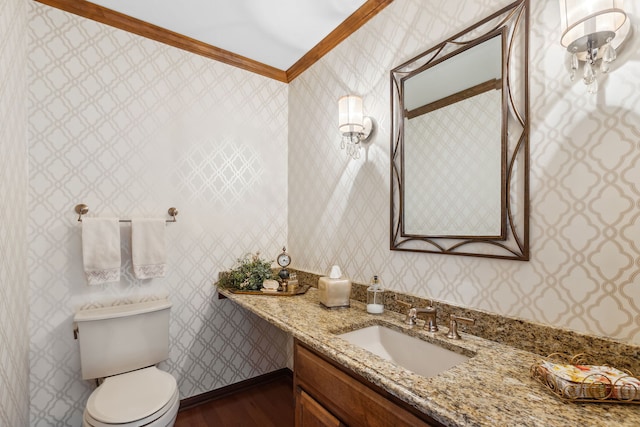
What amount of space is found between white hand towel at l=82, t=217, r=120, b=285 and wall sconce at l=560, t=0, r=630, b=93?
224cm

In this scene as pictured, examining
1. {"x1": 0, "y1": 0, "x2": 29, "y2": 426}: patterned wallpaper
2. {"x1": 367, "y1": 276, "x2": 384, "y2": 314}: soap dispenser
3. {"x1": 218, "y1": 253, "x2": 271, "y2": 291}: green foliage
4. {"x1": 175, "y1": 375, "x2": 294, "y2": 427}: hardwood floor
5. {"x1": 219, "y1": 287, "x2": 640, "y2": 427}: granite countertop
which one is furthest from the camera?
{"x1": 218, "y1": 253, "x2": 271, "y2": 291}: green foliage

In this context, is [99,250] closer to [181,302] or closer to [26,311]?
[26,311]

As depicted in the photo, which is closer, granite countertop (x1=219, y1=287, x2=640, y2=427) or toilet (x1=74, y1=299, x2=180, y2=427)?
granite countertop (x1=219, y1=287, x2=640, y2=427)

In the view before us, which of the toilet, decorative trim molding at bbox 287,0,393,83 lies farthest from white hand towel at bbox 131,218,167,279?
decorative trim molding at bbox 287,0,393,83

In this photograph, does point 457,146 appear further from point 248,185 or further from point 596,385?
point 248,185

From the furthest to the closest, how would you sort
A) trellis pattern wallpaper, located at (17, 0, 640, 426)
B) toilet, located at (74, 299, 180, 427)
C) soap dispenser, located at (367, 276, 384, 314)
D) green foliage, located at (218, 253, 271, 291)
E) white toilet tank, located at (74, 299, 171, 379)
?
green foliage, located at (218, 253, 271, 291), white toilet tank, located at (74, 299, 171, 379), soap dispenser, located at (367, 276, 384, 314), toilet, located at (74, 299, 180, 427), trellis pattern wallpaper, located at (17, 0, 640, 426)

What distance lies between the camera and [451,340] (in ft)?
3.95

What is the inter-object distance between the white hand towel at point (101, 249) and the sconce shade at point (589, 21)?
224 centimetres

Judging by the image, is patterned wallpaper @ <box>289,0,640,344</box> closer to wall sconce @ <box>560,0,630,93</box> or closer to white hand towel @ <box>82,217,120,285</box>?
wall sconce @ <box>560,0,630,93</box>

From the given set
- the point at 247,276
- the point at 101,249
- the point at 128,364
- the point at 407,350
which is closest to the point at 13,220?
the point at 101,249

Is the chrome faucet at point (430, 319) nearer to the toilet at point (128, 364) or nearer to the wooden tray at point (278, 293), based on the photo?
the wooden tray at point (278, 293)

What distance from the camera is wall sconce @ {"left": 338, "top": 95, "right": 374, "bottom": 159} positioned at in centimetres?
174

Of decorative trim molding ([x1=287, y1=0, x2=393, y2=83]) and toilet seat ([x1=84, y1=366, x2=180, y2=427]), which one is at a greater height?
decorative trim molding ([x1=287, y1=0, x2=393, y2=83])

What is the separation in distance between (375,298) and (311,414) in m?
0.59
